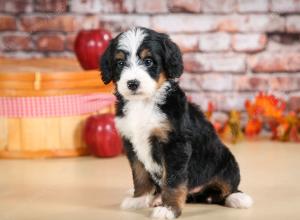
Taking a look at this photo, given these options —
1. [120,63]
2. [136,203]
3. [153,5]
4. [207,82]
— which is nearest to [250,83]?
[207,82]

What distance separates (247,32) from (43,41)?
59.8 inches

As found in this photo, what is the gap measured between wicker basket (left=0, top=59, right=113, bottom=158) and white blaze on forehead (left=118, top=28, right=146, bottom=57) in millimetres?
1337

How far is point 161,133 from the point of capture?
2488 mm

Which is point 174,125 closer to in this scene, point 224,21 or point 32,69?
point 32,69

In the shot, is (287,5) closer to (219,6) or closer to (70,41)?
(219,6)

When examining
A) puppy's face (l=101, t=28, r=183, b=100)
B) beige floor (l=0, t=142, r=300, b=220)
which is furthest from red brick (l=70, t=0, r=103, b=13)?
puppy's face (l=101, t=28, r=183, b=100)

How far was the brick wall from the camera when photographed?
4.43 m

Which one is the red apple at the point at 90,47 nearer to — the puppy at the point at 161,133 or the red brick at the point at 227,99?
the red brick at the point at 227,99

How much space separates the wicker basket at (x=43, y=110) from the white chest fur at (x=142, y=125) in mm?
1240

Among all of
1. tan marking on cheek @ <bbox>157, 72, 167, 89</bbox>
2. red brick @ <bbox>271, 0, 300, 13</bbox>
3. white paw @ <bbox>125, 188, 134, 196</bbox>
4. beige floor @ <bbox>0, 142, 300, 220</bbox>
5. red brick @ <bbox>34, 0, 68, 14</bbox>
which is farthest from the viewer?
red brick @ <bbox>34, 0, 68, 14</bbox>

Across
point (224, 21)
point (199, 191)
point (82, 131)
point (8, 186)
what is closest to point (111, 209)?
point (199, 191)

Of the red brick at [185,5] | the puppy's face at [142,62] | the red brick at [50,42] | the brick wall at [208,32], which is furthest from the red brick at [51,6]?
the puppy's face at [142,62]

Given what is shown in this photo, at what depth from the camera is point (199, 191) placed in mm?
2705

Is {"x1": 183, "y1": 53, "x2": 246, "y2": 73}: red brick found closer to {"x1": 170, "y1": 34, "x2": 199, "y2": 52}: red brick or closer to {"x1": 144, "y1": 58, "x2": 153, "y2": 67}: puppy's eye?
A: {"x1": 170, "y1": 34, "x2": 199, "y2": 52}: red brick
